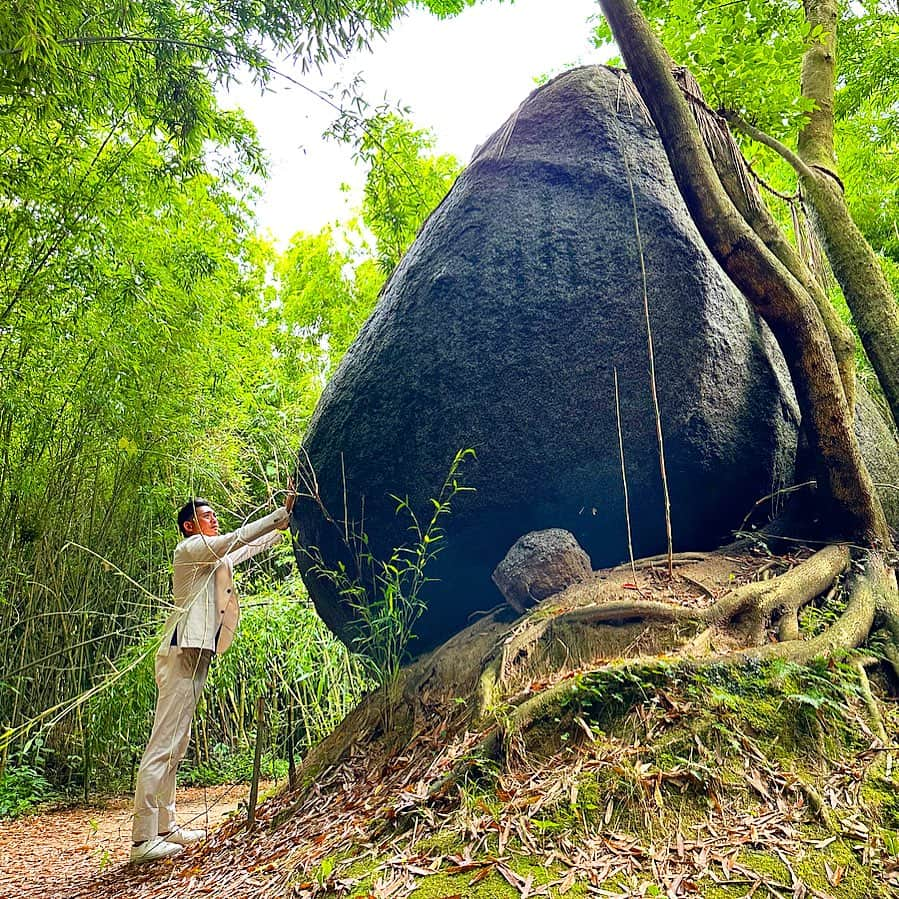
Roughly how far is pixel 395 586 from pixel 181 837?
1743 mm

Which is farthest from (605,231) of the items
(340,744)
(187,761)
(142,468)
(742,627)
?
(187,761)

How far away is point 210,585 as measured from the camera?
3.74 metres

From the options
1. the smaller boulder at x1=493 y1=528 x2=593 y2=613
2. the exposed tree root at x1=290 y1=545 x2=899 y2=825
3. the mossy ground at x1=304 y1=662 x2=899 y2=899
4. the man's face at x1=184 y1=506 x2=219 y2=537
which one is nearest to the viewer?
the mossy ground at x1=304 y1=662 x2=899 y2=899

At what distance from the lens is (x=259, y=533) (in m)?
3.52

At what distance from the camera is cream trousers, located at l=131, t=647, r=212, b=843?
3400 millimetres

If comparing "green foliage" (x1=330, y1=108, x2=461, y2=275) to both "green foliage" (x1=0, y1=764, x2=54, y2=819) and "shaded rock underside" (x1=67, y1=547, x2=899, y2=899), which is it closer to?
"shaded rock underside" (x1=67, y1=547, x2=899, y2=899)

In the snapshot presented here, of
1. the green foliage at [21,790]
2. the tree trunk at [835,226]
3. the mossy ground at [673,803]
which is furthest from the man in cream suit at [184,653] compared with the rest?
the tree trunk at [835,226]

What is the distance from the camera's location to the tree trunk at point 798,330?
3020 mm

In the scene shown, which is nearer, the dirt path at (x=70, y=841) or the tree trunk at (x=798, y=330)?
Result: the tree trunk at (x=798, y=330)

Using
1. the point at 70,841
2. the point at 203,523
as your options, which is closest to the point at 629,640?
the point at 203,523

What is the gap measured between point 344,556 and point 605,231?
2.10 m

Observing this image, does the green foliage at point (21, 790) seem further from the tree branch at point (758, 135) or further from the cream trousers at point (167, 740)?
the tree branch at point (758, 135)

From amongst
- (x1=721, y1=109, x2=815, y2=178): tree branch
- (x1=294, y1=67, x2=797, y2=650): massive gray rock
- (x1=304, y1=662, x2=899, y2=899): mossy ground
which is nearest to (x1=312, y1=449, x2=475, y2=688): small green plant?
(x1=294, y1=67, x2=797, y2=650): massive gray rock

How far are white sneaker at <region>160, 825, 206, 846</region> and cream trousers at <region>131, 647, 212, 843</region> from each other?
29mm
